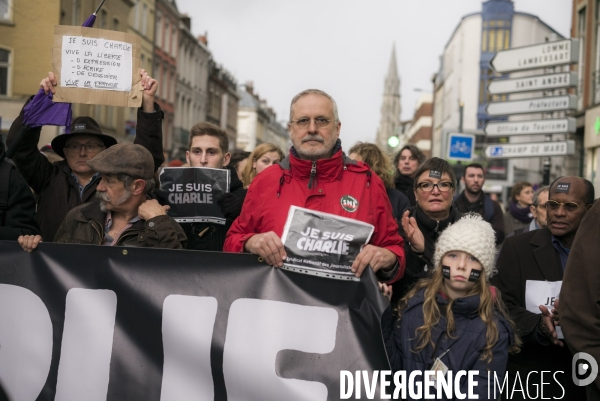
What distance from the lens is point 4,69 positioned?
2869cm

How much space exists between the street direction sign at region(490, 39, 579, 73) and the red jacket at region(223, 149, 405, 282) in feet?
32.2

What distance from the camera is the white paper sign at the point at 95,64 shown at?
4898 millimetres

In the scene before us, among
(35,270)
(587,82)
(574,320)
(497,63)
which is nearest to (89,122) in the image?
(35,270)

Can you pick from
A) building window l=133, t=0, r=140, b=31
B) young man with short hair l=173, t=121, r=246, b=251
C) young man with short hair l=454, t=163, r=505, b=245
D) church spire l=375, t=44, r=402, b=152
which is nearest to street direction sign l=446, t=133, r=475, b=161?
young man with short hair l=454, t=163, r=505, b=245

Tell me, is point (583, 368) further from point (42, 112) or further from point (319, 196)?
point (42, 112)

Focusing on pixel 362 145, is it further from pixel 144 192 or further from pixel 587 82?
pixel 587 82

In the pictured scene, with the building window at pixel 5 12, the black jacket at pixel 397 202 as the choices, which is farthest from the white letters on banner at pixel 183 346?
the building window at pixel 5 12

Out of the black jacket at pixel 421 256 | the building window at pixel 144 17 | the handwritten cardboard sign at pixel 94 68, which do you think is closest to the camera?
the black jacket at pixel 421 256

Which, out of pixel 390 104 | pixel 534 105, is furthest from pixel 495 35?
pixel 390 104

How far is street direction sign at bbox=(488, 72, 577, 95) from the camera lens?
1300cm

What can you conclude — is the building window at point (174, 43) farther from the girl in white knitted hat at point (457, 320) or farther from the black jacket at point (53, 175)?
the girl in white knitted hat at point (457, 320)

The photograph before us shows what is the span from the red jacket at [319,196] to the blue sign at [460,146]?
15554 millimetres

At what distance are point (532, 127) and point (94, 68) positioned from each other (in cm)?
1031

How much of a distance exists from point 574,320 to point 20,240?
2915mm
